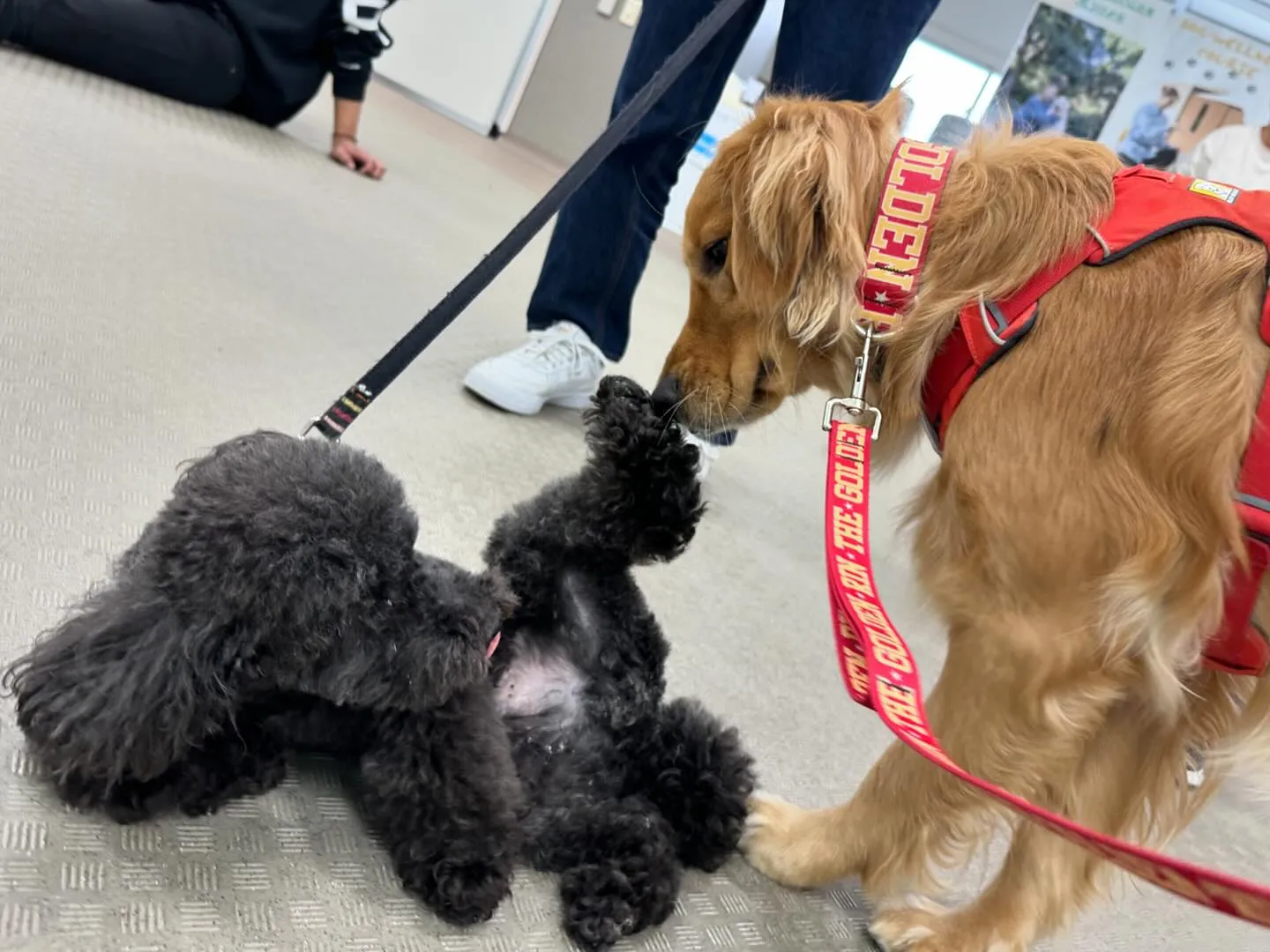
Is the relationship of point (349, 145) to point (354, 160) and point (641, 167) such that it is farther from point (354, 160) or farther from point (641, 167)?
point (641, 167)

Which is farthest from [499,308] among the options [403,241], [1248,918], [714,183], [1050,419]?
[1248,918]

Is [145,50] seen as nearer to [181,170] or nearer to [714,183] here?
[181,170]

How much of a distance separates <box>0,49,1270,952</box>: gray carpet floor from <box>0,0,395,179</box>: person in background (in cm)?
15

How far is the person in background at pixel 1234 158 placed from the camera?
429cm

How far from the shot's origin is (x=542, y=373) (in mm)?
2125

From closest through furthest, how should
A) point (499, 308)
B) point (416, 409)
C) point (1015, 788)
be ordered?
point (1015, 788), point (416, 409), point (499, 308)

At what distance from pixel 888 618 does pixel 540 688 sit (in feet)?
1.34


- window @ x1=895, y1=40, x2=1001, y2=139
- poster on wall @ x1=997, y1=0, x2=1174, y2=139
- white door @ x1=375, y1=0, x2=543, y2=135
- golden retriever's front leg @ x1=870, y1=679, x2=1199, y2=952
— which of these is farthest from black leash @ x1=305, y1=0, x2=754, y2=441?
white door @ x1=375, y1=0, x2=543, y2=135

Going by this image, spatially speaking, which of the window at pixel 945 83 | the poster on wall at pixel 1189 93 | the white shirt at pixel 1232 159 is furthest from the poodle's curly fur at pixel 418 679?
the window at pixel 945 83

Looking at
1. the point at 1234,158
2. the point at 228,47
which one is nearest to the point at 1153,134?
the point at 1234,158

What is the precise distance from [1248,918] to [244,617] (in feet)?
2.41

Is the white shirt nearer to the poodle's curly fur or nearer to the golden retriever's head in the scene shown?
the golden retriever's head

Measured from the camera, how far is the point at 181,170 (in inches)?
109

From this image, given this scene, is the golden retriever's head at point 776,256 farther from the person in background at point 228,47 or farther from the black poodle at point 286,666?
the person in background at point 228,47
